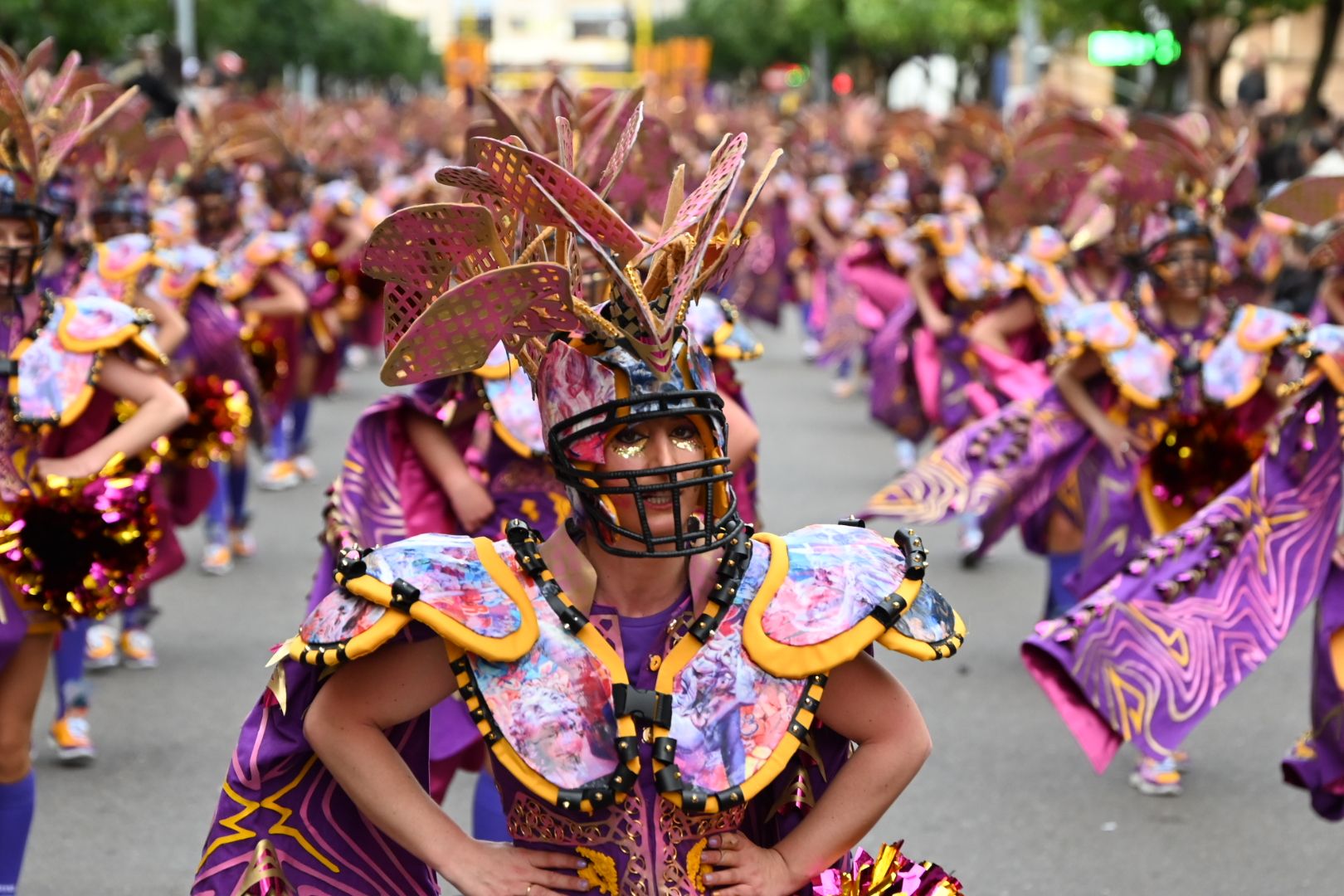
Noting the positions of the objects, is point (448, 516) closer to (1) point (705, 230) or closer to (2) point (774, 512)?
(1) point (705, 230)

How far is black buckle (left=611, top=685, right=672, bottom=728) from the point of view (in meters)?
3.15

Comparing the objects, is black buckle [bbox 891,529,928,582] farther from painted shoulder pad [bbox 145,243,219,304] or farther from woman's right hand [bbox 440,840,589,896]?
painted shoulder pad [bbox 145,243,219,304]

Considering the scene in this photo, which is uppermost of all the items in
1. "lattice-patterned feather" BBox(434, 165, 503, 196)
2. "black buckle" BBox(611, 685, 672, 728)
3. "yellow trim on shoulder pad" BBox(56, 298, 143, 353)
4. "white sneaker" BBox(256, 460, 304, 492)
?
"lattice-patterned feather" BBox(434, 165, 503, 196)

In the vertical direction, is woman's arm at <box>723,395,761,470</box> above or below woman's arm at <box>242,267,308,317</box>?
above

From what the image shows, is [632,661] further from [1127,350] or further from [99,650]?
[99,650]

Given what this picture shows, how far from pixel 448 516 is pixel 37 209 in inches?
52.6

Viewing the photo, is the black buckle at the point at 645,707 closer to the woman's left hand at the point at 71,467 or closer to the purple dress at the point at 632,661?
the purple dress at the point at 632,661

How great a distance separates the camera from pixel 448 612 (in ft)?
10.3

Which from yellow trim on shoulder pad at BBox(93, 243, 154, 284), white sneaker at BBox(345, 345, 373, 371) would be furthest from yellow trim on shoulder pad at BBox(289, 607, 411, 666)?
white sneaker at BBox(345, 345, 373, 371)

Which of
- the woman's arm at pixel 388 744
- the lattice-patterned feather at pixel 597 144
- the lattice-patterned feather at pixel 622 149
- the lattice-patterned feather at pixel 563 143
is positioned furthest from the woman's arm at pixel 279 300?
the woman's arm at pixel 388 744

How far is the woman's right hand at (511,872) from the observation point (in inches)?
125

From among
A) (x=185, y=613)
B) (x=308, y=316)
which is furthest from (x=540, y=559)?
(x=308, y=316)

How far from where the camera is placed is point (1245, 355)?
6953mm

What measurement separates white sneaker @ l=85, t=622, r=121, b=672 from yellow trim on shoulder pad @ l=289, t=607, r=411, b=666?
551cm
